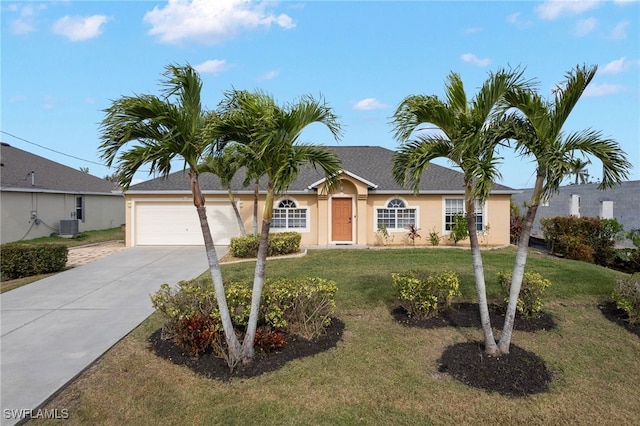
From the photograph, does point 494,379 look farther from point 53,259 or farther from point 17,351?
point 53,259

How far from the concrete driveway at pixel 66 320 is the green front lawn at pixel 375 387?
312 mm

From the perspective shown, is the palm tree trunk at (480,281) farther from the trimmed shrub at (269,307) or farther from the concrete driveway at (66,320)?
the concrete driveway at (66,320)

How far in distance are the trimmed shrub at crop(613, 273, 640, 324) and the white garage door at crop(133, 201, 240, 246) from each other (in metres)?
13.7

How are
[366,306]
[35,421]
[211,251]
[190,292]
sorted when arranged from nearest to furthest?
[35,421], [211,251], [190,292], [366,306]

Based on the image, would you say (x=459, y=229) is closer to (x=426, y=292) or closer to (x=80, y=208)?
(x=426, y=292)

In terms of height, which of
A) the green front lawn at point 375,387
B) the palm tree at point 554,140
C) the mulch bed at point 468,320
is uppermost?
the palm tree at point 554,140

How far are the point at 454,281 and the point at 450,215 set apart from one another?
10.7 meters

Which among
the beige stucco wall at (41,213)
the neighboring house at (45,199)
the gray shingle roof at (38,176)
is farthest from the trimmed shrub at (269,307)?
the beige stucco wall at (41,213)

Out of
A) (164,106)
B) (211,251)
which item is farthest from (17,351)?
(164,106)

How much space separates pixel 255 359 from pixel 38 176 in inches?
854

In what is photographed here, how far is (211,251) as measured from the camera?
5105 millimetres

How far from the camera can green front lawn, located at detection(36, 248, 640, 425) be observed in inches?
160

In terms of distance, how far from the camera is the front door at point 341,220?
16.7 m

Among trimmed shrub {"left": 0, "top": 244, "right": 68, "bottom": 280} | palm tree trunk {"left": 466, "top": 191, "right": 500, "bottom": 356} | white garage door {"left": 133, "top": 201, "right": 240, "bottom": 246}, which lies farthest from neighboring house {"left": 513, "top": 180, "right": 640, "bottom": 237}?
trimmed shrub {"left": 0, "top": 244, "right": 68, "bottom": 280}
